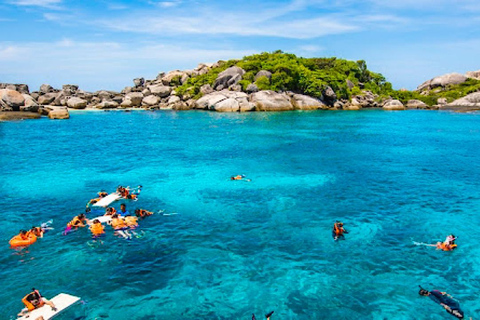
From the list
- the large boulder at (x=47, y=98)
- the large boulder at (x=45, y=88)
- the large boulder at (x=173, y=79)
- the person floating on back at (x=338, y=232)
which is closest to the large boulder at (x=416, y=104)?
the large boulder at (x=173, y=79)

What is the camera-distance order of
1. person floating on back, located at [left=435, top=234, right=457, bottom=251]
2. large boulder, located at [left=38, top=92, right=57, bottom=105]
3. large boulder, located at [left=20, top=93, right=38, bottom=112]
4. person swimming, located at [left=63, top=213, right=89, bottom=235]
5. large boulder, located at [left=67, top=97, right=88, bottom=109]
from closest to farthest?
person floating on back, located at [left=435, top=234, right=457, bottom=251]
person swimming, located at [left=63, top=213, right=89, bottom=235]
large boulder, located at [left=20, top=93, right=38, bottom=112]
large boulder, located at [left=38, top=92, right=57, bottom=105]
large boulder, located at [left=67, top=97, right=88, bottom=109]

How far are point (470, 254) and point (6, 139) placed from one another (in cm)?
6002

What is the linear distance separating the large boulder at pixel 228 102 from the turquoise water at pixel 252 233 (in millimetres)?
50765

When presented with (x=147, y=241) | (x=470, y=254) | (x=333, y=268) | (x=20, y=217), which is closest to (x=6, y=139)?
(x=20, y=217)

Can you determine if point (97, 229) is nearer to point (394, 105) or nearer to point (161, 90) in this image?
point (161, 90)

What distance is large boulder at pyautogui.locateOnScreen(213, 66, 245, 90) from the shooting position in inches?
3932

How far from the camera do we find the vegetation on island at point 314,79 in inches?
3932

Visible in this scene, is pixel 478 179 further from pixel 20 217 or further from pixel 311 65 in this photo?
pixel 311 65

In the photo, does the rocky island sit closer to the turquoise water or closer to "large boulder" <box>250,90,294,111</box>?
"large boulder" <box>250,90,294,111</box>

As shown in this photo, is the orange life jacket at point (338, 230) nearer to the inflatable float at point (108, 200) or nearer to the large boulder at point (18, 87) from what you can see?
the inflatable float at point (108, 200)

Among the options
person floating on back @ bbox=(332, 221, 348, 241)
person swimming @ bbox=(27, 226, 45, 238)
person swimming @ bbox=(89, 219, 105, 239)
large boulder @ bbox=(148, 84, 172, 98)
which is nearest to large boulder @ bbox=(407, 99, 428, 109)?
large boulder @ bbox=(148, 84, 172, 98)

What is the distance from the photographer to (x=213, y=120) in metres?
77.8

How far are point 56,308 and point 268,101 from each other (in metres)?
85.3

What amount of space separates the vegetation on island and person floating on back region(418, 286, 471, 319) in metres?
87.1
